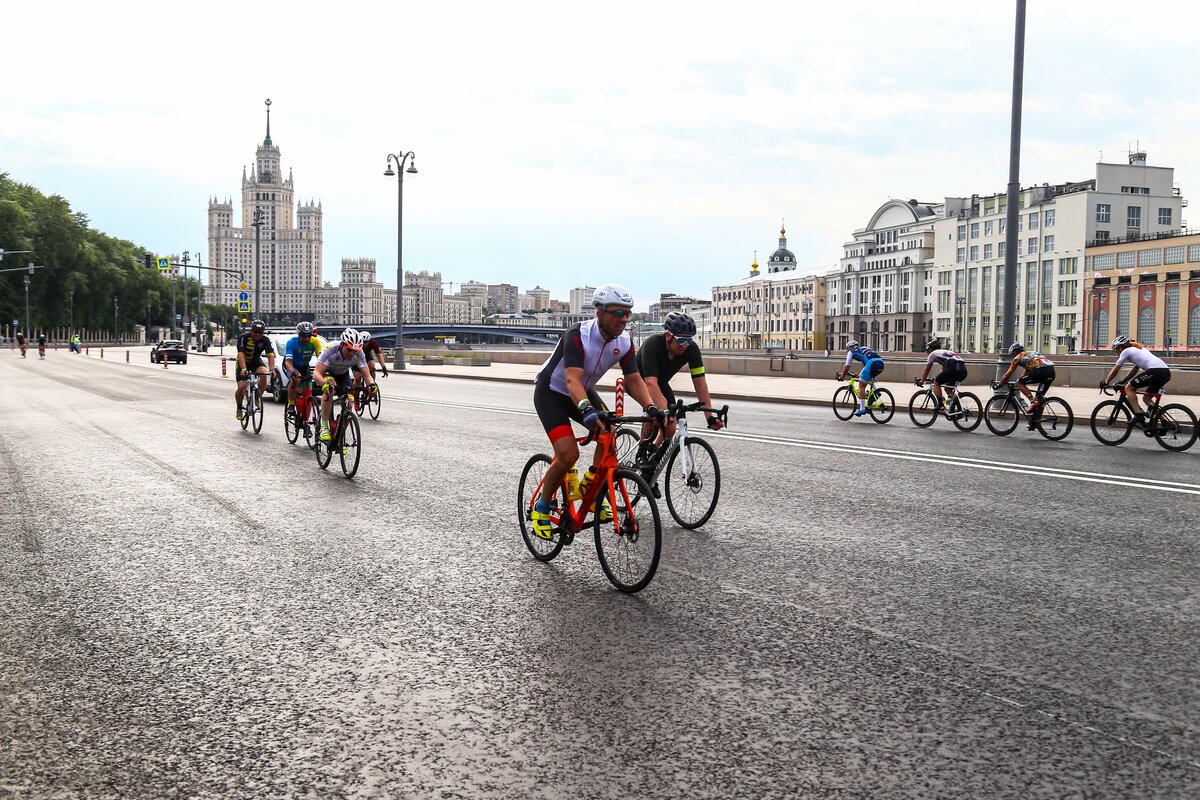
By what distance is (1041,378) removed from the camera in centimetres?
1611

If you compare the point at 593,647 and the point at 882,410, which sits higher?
the point at 882,410

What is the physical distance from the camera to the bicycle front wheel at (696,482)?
324 inches

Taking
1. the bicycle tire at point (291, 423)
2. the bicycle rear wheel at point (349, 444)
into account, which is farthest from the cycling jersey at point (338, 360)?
the bicycle tire at point (291, 423)

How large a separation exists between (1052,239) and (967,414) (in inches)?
3788

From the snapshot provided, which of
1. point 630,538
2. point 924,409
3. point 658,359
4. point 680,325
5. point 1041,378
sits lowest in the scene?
point 630,538

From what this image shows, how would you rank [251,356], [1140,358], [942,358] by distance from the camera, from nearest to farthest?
1. [1140,358]
2. [251,356]
3. [942,358]

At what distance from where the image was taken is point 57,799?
11.0ft

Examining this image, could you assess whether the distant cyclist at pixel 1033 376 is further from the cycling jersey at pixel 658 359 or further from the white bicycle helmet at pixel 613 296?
the white bicycle helmet at pixel 613 296

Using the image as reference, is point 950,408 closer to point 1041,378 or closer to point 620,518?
point 1041,378

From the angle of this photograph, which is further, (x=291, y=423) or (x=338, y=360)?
(x=291, y=423)

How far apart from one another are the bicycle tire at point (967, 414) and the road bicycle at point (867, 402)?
5.34 feet

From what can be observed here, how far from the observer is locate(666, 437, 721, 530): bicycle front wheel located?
27.0ft

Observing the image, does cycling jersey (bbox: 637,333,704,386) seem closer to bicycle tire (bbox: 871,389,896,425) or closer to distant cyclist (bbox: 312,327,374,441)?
distant cyclist (bbox: 312,327,374,441)

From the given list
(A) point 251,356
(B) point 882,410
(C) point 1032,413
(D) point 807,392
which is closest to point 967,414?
(C) point 1032,413
